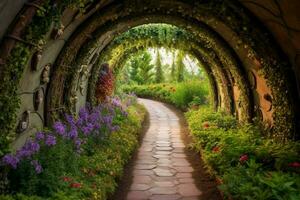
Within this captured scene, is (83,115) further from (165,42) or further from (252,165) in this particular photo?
(252,165)

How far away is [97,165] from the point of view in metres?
7.18

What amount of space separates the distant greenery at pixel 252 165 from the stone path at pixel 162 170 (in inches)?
21.1

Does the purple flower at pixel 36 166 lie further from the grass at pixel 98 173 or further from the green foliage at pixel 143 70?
the green foliage at pixel 143 70

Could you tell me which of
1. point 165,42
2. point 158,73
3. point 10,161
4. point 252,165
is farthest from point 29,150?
point 158,73

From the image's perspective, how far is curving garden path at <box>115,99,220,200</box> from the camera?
22.9ft

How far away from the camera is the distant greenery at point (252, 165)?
4998 millimetres

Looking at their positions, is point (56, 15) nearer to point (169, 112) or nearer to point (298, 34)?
point (298, 34)

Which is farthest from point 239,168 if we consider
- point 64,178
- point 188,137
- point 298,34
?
point 188,137

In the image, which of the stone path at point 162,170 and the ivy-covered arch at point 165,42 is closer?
the stone path at point 162,170

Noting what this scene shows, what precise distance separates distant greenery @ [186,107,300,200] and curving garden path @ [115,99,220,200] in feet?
1.16

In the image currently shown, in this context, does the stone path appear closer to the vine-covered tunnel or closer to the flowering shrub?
the flowering shrub

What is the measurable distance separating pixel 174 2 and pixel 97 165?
3.20 metres

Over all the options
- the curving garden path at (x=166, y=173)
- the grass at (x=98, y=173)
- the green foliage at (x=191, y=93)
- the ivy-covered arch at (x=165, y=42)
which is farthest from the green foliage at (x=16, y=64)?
the green foliage at (x=191, y=93)

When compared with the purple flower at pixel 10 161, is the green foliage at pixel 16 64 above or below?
above
